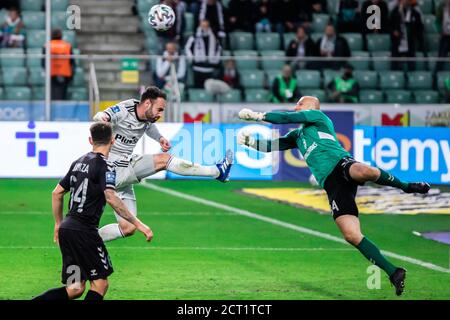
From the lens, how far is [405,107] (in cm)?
2641

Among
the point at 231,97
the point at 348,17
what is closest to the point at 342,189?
the point at 231,97

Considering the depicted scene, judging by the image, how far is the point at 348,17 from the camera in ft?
93.8

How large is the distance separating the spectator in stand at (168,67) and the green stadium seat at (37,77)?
7.80 feet

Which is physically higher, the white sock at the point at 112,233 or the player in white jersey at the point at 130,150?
the player in white jersey at the point at 130,150

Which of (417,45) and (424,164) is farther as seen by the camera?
(417,45)

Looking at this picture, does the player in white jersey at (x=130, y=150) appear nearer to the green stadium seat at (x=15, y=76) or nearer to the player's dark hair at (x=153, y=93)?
the player's dark hair at (x=153, y=93)

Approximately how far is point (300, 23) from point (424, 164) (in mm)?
7818

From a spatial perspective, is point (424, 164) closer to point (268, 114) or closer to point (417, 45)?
point (417, 45)

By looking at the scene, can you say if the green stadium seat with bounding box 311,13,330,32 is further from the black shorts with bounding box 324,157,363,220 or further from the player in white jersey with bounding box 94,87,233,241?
the black shorts with bounding box 324,157,363,220

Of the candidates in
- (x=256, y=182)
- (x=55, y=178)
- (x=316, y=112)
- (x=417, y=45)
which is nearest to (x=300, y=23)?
(x=417, y=45)

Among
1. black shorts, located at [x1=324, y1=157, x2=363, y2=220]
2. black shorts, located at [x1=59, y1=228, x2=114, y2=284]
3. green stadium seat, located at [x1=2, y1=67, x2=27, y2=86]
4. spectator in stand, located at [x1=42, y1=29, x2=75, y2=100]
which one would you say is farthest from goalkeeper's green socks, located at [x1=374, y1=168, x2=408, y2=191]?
green stadium seat, located at [x1=2, y1=67, x2=27, y2=86]

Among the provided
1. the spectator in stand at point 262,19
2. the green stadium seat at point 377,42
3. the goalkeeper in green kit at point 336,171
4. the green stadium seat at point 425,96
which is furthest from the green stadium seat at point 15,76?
the goalkeeper in green kit at point 336,171

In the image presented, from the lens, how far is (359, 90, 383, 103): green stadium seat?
26844 millimetres

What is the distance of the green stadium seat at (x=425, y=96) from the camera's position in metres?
26.8
